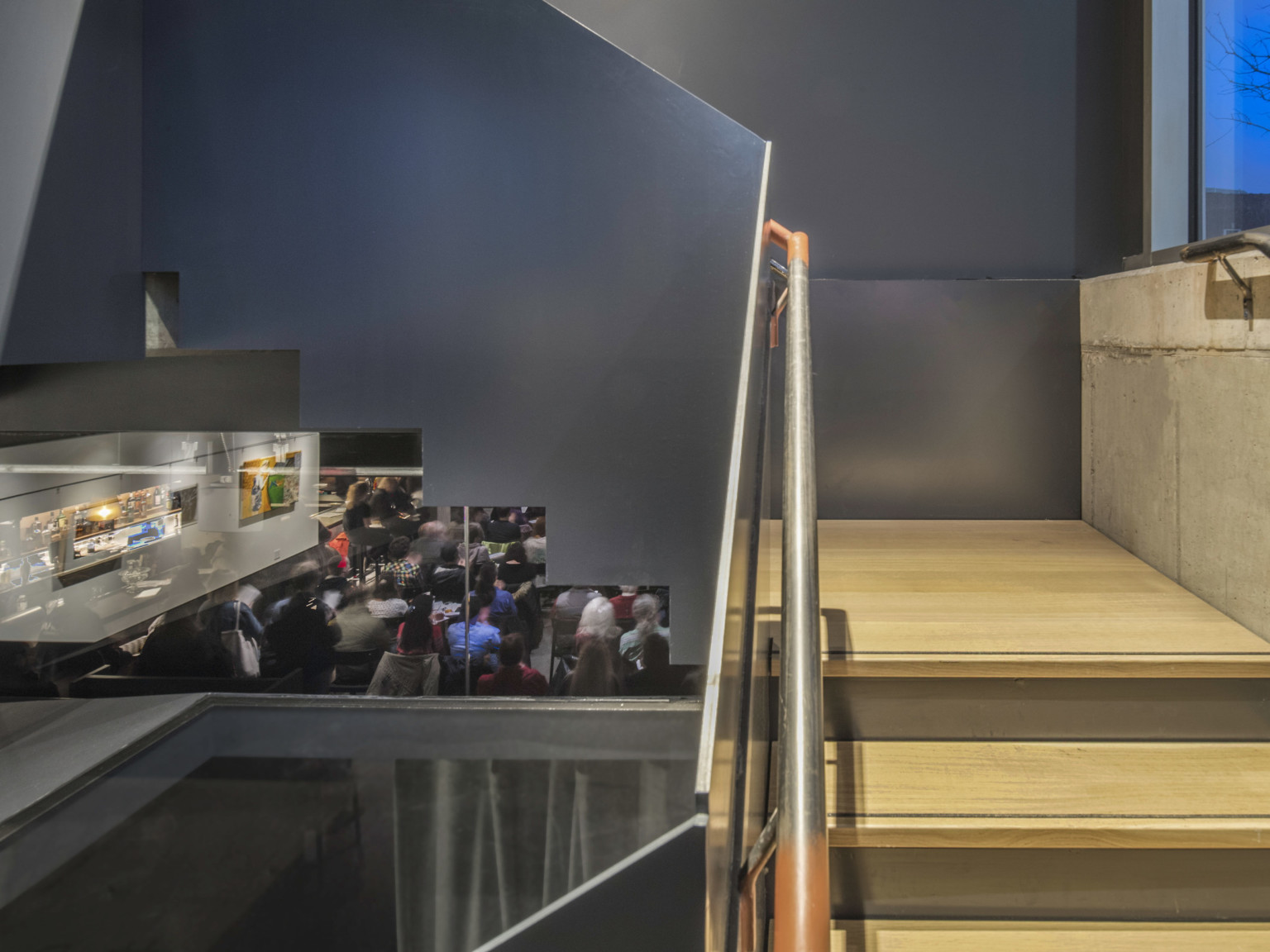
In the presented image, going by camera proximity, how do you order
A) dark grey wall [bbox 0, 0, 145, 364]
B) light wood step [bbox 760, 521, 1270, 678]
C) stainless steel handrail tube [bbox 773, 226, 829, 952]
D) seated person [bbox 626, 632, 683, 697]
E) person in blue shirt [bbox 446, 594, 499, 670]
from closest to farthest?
1. stainless steel handrail tube [bbox 773, 226, 829, 952]
2. light wood step [bbox 760, 521, 1270, 678]
3. dark grey wall [bbox 0, 0, 145, 364]
4. seated person [bbox 626, 632, 683, 697]
5. person in blue shirt [bbox 446, 594, 499, 670]

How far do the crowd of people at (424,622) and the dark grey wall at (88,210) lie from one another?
123 inches

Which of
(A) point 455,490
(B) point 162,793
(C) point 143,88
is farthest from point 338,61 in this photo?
(B) point 162,793

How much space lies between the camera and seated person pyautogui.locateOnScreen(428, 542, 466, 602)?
5352mm

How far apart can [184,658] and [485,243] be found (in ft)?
15.7

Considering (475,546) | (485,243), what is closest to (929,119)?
(485,243)

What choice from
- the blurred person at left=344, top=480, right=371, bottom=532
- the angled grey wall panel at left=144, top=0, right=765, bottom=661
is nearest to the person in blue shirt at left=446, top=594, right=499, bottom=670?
the blurred person at left=344, top=480, right=371, bottom=532

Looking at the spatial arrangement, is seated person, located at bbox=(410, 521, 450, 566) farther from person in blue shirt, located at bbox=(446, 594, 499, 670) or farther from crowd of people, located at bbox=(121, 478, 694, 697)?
person in blue shirt, located at bbox=(446, 594, 499, 670)

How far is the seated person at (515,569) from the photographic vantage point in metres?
5.28

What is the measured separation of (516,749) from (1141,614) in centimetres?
434

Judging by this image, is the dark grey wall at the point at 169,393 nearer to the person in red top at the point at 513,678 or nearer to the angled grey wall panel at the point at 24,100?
the angled grey wall panel at the point at 24,100

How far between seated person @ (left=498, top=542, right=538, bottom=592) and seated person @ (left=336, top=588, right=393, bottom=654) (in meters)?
0.89

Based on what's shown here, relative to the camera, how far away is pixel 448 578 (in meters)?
5.39

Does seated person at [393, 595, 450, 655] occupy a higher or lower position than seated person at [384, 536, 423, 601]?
lower

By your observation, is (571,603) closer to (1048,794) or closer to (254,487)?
(254,487)
